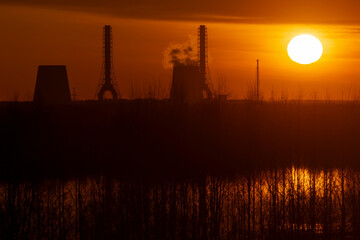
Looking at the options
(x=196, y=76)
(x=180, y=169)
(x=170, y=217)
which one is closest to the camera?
(x=170, y=217)

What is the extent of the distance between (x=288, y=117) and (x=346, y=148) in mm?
2882

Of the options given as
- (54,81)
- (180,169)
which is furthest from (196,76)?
(180,169)

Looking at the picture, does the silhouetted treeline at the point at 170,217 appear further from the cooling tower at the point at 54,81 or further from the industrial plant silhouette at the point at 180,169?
the cooling tower at the point at 54,81

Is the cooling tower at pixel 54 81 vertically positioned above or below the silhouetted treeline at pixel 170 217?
above

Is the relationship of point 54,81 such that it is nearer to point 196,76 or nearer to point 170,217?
point 196,76

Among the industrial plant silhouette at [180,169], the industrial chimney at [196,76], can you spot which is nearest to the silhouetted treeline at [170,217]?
the industrial plant silhouette at [180,169]

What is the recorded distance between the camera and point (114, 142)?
21453 millimetres

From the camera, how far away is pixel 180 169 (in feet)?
63.9

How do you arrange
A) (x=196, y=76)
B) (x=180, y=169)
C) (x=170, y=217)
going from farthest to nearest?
1. (x=196, y=76)
2. (x=180, y=169)
3. (x=170, y=217)

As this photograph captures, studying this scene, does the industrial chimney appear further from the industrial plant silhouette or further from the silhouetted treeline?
the silhouetted treeline

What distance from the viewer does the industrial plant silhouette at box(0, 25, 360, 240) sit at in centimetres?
1262

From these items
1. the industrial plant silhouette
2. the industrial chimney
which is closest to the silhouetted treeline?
the industrial plant silhouette

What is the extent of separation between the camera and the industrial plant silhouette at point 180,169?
41.4 feet

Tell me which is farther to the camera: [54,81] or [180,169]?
[54,81]
